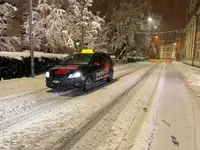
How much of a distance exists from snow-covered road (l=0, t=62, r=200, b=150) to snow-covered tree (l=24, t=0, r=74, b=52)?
516 inches

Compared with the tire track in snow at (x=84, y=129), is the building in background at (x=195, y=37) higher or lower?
higher

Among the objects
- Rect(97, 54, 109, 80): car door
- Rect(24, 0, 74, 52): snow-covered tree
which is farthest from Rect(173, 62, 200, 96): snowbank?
Rect(24, 0, 74, 52): snow-covered tree

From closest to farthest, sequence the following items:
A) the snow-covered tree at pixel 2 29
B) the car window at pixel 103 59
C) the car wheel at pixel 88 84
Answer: the car wheel at pixel 88 84
the car window at pixel 103 59
the snow-covered tree at pixel 2 29

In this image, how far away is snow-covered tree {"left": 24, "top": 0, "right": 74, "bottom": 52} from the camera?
19.8 meters

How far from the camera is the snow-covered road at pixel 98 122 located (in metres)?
3.89

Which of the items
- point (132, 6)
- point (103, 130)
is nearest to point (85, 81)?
point (103, 130)

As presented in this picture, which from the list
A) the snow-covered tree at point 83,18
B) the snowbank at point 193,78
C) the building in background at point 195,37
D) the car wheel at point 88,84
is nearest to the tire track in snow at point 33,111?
the car wheel at point 88,84

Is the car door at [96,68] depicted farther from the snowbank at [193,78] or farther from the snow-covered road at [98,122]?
the snowbank at [193,78]

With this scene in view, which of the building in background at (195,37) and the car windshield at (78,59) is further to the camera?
the building in background at (195,37)

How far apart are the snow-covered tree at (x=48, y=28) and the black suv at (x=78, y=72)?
1112 centimetres

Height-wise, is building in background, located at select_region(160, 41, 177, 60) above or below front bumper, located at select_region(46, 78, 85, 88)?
above

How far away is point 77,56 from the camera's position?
998 cm

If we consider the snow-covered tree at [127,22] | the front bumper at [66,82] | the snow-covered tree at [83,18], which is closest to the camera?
the front bumper at [66,82]

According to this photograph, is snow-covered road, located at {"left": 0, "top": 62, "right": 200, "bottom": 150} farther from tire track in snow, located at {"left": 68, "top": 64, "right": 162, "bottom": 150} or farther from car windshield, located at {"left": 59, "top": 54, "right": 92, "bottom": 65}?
car windshield, located at {"left": 59, "top": 54, "right": 92, "bottom": 65}
